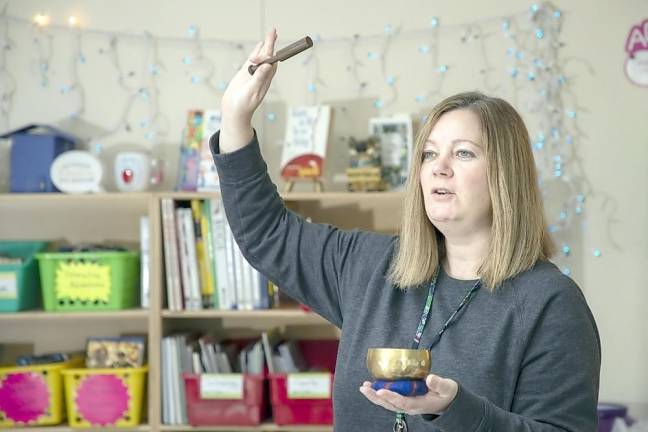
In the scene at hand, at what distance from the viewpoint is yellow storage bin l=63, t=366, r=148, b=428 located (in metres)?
2.70

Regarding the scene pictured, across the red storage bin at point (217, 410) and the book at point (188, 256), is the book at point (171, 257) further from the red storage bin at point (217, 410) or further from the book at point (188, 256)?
the red storage bin at point (217, 410)

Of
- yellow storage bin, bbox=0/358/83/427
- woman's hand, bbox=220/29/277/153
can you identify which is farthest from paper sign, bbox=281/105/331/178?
woman's hand, bbox=220/29/277/153

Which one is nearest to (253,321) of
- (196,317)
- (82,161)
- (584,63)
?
(196,317)

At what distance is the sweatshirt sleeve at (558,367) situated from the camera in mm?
1236

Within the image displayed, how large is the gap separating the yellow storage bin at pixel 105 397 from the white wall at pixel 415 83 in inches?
32.7

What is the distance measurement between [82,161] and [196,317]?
A: 0.66 meters

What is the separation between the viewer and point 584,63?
9.52ft

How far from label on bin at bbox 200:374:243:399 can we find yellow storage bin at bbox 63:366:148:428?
221 millimetres

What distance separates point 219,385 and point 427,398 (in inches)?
66.5

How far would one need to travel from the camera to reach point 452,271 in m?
1.46

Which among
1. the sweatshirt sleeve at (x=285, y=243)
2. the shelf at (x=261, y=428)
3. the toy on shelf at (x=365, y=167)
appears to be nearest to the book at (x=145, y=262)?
the shelf at (x=261, y=428)

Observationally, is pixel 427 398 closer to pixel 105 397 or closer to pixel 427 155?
pixel 427 155

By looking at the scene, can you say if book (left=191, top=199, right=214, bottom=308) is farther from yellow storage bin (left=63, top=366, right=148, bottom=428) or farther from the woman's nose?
the woman's nose

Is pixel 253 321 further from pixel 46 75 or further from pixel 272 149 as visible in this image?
pixel 46 75
